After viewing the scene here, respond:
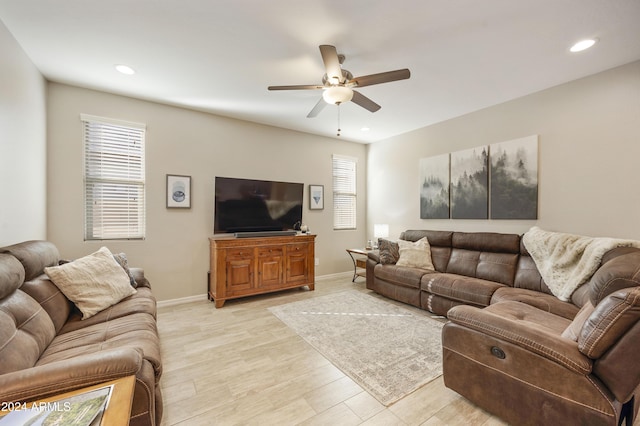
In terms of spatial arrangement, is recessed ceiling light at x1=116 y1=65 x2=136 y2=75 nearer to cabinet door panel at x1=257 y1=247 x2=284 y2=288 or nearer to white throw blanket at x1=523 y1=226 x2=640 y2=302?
cabinet door panel at x1=257 y1=247 x2=284 y2=288

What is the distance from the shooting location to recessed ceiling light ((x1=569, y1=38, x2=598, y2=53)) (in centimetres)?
225

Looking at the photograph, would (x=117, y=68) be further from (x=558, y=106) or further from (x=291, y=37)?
(x=558, y=106)

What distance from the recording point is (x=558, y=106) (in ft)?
10.0

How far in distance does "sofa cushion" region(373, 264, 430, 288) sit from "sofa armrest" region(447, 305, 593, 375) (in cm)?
174

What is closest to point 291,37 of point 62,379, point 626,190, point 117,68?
point 117,68

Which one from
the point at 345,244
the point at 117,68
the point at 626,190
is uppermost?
the point at 117,68

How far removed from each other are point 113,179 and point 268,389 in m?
3.10

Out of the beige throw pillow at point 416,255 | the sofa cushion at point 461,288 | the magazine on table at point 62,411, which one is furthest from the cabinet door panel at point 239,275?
the magazine on table at point 62,411

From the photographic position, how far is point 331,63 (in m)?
2.11

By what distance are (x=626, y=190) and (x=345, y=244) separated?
3807 mm

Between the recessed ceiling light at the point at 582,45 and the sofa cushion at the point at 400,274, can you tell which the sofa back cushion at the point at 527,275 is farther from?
the recessed ceiling light at the point at 582,45

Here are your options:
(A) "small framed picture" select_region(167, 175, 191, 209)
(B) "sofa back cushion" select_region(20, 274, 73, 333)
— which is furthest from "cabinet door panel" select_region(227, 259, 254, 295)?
(B) "sofa back cushion" select_region(20, 274, 73, 333)

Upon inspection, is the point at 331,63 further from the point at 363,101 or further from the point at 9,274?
the point at 9,274

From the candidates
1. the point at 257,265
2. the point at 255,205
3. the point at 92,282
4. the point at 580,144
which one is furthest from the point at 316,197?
the point at 580,144
